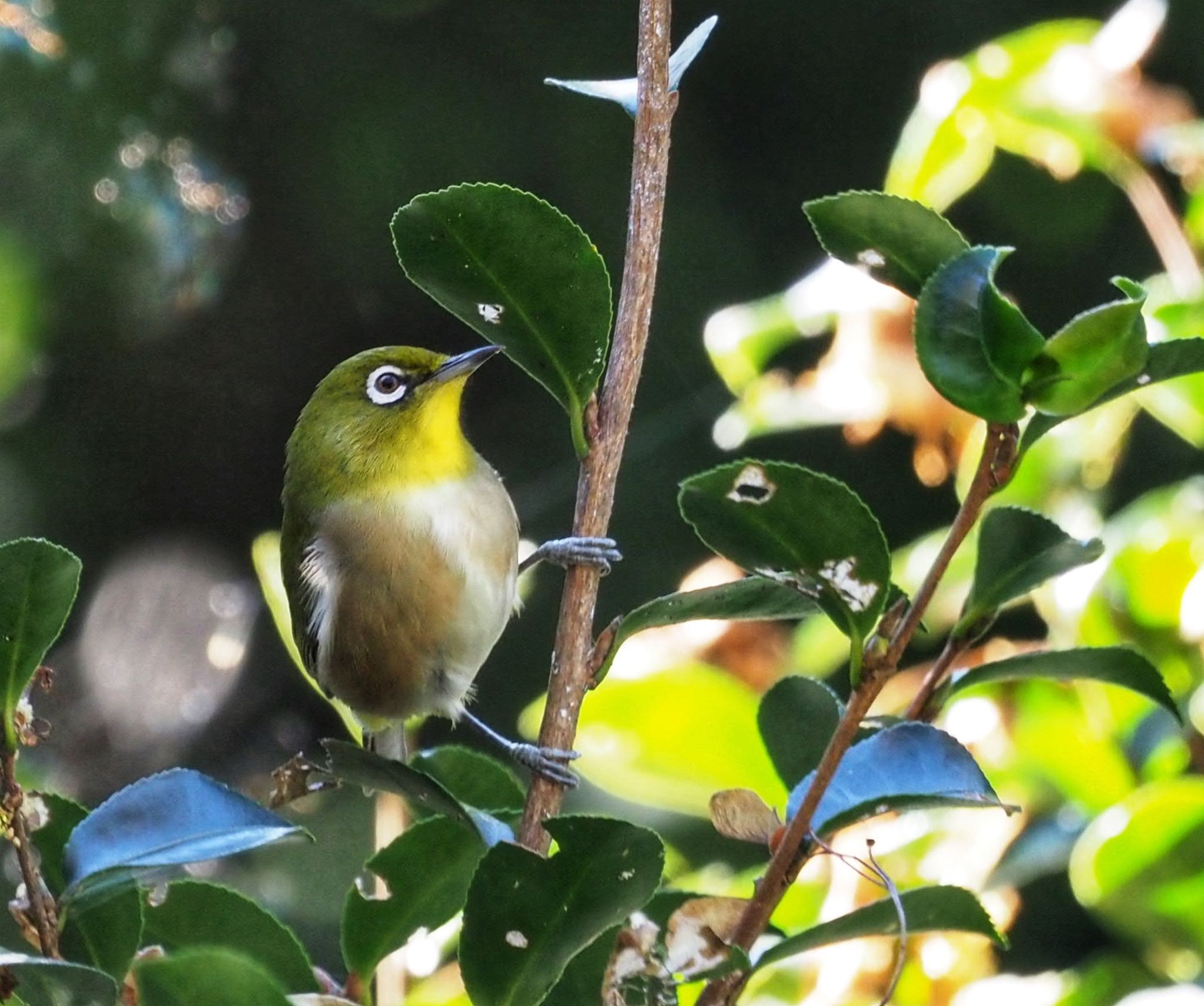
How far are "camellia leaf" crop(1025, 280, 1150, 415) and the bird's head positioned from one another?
1232 mm

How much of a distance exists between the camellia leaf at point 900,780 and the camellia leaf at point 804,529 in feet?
0.29

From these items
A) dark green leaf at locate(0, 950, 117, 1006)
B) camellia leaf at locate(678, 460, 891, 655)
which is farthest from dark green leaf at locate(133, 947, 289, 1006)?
camellia leaf at locate(678, 460, 891, 655)

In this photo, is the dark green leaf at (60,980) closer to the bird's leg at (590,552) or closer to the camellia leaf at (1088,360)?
the bird's leg at (590,552)

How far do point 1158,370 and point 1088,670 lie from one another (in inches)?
9.7

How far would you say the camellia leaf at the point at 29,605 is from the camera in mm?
921

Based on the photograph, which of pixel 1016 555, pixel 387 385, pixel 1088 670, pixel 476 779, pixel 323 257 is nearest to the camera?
pixel 1016 555

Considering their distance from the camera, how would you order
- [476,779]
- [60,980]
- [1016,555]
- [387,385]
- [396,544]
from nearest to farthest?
1. [60,980]
2. [1016,555]
3. [476,779]
4. [396,544]
5. [387,385]

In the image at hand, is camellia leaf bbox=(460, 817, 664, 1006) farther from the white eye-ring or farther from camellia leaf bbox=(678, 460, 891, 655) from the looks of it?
the white eye-ring

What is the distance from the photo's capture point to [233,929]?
1.07 meters

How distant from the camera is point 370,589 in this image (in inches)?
Result: 75.2

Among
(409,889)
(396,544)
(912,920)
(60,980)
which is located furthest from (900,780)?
(396,544)

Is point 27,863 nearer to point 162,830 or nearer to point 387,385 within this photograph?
point 162,830

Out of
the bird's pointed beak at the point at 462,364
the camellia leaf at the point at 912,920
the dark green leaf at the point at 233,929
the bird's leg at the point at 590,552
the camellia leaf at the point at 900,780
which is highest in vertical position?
the bird's leg at the point at 590,552

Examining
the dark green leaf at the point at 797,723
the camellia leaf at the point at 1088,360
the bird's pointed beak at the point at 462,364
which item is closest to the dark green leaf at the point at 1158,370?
the camellia leaf at the point at 1088,360
